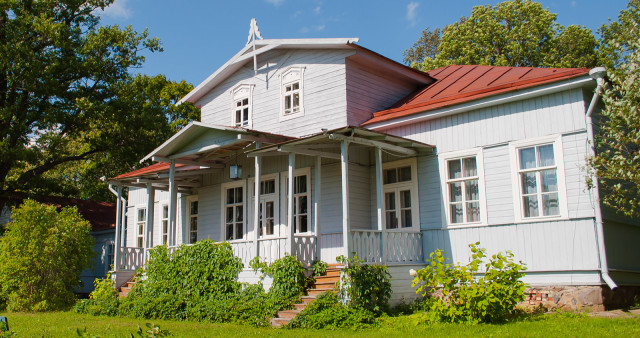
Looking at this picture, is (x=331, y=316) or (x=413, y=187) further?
(x=413, y=187)

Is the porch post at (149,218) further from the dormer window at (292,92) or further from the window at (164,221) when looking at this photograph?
the dormer window at (292,92)

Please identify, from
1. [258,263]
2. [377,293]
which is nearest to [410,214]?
[377,293]

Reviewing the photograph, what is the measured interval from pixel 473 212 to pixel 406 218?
171cm

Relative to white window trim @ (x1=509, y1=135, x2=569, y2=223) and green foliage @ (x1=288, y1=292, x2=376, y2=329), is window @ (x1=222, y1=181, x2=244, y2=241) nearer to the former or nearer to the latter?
green foliage @ (x1=288, y1=292, x2=376, y2=329)

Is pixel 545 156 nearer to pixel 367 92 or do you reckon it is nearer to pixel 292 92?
pixel 367 92

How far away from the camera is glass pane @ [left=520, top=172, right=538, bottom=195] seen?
459 inches

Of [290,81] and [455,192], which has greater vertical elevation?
[290,81]

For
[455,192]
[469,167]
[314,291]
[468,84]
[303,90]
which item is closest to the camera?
[314,291]

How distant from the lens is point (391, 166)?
1401 cm

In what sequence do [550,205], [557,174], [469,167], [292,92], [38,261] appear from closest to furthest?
[557,174] → [550,205] → [469,167] → [292,92] → [38,261]

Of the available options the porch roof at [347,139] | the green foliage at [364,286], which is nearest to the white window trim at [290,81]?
the porch roof at [347,139]

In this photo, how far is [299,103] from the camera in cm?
1630

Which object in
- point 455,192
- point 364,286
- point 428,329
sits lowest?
point 428,329

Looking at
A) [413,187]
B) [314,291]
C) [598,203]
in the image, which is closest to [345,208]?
[314,291]
